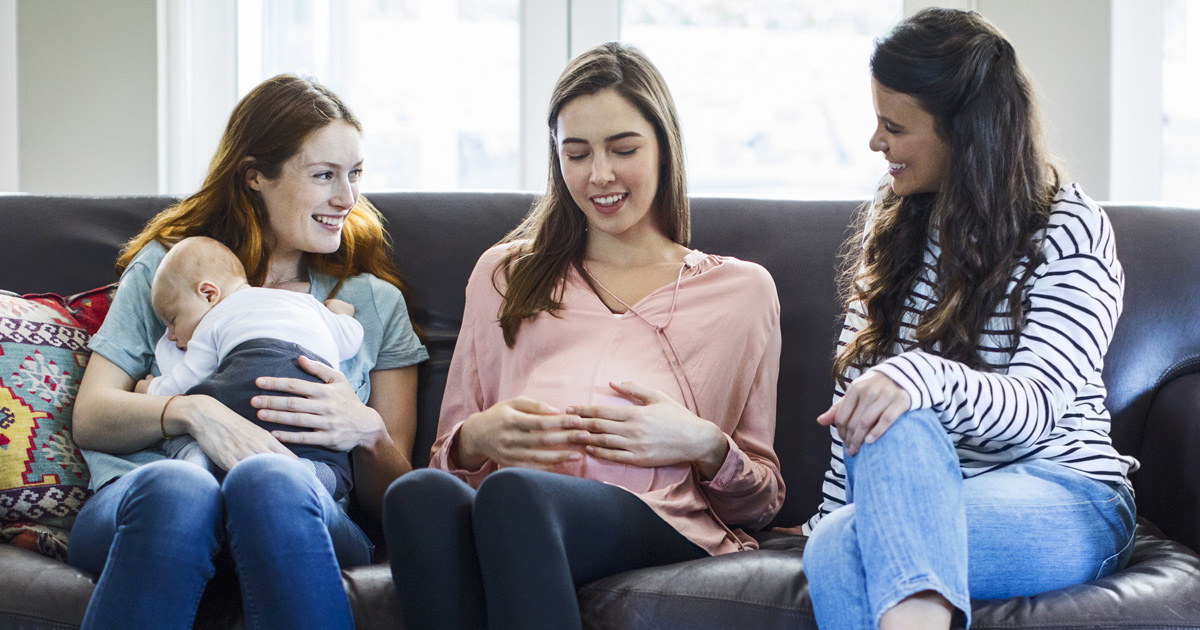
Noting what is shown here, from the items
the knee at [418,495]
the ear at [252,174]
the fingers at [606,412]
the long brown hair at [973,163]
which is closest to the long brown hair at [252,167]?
the ear at [252,174]

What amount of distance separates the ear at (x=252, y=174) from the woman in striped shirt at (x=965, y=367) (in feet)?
3.50

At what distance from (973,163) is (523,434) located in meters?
0.77

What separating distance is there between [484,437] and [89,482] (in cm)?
67

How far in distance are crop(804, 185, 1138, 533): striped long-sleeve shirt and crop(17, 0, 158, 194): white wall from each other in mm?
2100

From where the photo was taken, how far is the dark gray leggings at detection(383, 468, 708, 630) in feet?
3.85

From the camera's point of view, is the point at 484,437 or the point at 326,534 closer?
the point at 326,534

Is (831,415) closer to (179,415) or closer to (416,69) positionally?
(179,415)

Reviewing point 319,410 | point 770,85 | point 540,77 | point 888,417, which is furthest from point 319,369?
point 770,85

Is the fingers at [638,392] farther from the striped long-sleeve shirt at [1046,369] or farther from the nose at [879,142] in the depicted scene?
the nose at [879,142]

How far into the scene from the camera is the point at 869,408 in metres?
1.15

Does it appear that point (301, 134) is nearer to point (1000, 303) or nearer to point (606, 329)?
point (606, 329)

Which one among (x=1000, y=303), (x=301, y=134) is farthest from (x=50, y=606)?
(x=1000, y=303)

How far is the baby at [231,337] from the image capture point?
155cm

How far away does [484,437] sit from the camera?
155cm
